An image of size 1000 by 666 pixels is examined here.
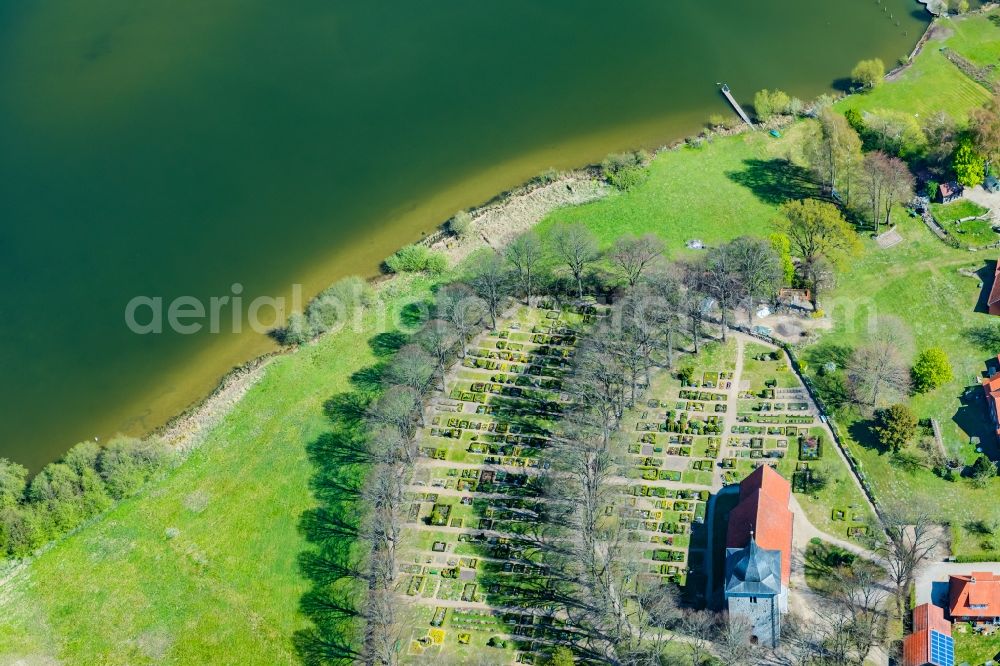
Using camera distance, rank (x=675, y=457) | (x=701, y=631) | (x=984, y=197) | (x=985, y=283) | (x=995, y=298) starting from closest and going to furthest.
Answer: (x=701, y=631) → (x=675, y=457) → (x=995, y=298) → (x=985, y=283) → (x=984, y=197)

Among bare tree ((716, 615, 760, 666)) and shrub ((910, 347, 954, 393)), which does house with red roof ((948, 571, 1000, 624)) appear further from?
shrub ((910, 347, 954, 393))

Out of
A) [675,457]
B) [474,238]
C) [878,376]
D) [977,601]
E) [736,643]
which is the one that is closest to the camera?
[736,643]

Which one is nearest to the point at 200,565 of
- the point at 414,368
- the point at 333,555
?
the point at 333,555

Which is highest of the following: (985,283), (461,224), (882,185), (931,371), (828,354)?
(882,185)

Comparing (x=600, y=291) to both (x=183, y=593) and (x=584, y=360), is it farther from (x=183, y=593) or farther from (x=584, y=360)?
Answer: (x=183, y=593)

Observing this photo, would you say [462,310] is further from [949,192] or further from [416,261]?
[949,192]

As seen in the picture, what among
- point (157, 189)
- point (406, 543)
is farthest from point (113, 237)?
point (406, 543)

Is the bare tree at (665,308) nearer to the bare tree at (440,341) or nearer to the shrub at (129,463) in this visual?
the bare tree at (440,341)
